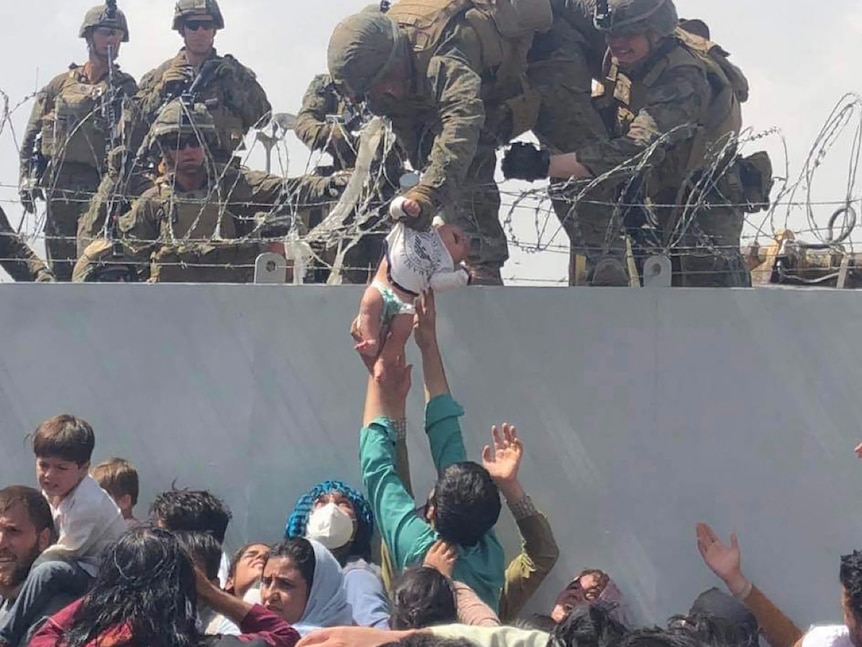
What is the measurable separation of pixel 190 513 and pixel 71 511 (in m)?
0.47

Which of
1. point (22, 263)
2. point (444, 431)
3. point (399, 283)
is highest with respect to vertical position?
point (22, 263)

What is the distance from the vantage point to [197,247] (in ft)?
20.1

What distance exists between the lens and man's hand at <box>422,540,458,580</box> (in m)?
3.95

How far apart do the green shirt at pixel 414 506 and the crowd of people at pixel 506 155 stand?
2.39 feet

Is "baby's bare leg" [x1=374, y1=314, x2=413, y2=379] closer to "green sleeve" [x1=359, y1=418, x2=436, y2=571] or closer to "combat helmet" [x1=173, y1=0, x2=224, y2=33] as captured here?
"green sleeve" [x1=359, y1=418, x2=436, y2=571]

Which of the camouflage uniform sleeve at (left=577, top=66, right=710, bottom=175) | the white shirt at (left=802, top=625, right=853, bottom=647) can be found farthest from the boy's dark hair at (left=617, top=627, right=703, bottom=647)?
the camouflage uniform sleeve at (left=577, top=66, right=710, bottom=175)

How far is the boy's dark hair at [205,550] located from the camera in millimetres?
3656

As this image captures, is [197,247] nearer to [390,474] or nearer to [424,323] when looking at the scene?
[424,323]

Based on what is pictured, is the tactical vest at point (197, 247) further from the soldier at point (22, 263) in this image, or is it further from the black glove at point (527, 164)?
the black glove at point (527, 164)

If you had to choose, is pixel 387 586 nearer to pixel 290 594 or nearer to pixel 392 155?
pixel 290 594

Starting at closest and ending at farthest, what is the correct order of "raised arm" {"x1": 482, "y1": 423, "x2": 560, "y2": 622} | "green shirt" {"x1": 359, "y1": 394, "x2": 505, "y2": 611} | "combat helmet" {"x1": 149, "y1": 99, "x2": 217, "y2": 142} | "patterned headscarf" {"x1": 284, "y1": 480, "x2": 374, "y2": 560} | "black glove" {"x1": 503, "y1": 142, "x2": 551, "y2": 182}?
"green shirt" {"x1": 359, "y1": 394, "x2": 505, "y2": 611}, "raised arm" {"x1": 482, "y1": 423, "x2": 560, "y2": 622}, "patterned headscarf" {"x1": 284, "y1": 480, "x2": 374, "y2": 560}, "black glove" {"x1": 503, "y1": 142, "x2": 551, "y2": 182}, "combat helmet" {"x1": 149, "y1": 99, "x2": 217, "y2": 142}

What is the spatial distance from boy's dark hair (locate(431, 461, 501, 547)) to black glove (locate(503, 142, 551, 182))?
1806 millimetres

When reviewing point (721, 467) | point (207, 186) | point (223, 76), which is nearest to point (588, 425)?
point (721, 467)

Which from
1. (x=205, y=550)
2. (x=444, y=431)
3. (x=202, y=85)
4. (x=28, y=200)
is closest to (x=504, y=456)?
(x=444, y=431)
